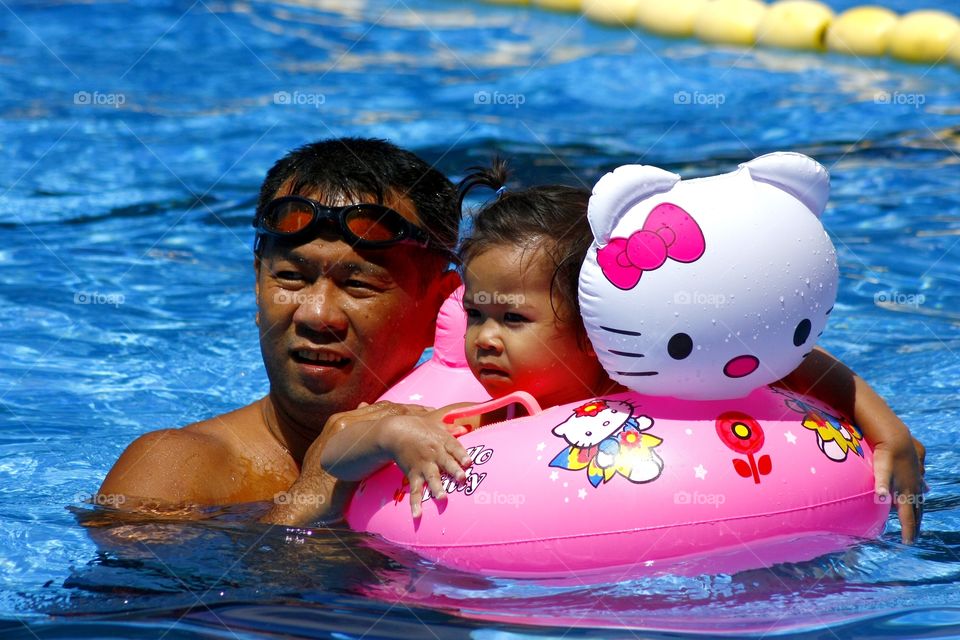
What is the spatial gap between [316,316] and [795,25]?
30.3ft

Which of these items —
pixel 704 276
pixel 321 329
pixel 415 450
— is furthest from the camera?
pixel 321 329

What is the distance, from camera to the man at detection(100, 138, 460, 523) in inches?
167

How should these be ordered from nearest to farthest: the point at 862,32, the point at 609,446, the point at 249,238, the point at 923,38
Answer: the point at 609,446 → the point at 249,238 → the point at 923,38 → the point at 862,32

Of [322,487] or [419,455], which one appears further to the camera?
[322,487]

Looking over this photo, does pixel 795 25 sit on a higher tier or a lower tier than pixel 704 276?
higher

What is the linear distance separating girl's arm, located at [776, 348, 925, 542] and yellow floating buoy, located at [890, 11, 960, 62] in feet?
28.4

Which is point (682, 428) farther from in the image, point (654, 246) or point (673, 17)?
point (673, 17)

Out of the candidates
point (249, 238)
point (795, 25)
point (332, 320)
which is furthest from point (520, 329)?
point (795, 25)

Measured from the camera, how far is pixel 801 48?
12.2 m

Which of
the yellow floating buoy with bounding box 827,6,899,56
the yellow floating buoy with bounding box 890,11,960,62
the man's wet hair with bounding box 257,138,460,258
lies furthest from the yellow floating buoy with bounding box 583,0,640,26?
the man's wet hair with bounding box 257,138,460,258

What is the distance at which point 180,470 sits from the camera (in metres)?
4.22

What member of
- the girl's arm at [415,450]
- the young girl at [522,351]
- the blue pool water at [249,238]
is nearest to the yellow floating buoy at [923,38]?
the blue pool water at [249,238]

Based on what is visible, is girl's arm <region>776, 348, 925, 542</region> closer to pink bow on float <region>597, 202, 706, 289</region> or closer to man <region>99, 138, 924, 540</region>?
man <region>99, 138, 924, 540</region>

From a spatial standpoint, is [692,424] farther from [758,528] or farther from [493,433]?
[493,433]
